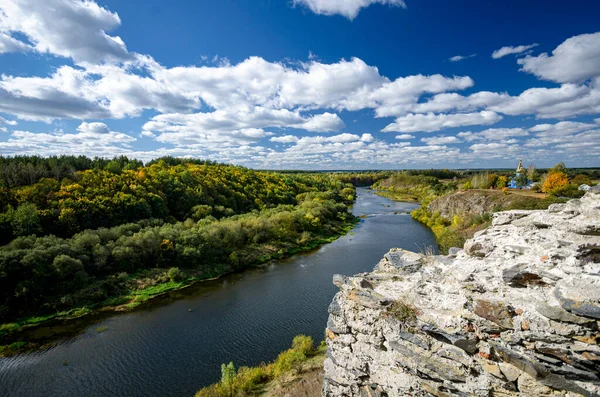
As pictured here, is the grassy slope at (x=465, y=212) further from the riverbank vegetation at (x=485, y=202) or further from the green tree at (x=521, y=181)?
the green tree at (x=521, y=181)

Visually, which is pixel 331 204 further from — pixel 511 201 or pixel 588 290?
pixel 588 290

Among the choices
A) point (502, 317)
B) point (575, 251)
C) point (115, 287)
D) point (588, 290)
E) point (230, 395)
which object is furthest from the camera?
point (115, 287)

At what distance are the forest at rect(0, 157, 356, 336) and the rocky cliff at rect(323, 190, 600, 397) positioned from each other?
22.5 m

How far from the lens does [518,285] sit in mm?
5320

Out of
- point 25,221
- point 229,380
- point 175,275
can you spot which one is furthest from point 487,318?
point 25,221

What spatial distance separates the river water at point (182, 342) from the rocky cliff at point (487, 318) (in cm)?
1101

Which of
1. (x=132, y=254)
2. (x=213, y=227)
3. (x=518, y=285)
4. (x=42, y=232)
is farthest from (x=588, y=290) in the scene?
(x=42, y=232)

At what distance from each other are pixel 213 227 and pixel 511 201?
1512 inches

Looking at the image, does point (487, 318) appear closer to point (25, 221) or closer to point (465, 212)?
point (25, 221)

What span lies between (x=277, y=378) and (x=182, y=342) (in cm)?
736

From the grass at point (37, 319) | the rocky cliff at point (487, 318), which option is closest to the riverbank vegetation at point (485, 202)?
the rocky cliff at point (487, 318)

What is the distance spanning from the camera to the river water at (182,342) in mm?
14859

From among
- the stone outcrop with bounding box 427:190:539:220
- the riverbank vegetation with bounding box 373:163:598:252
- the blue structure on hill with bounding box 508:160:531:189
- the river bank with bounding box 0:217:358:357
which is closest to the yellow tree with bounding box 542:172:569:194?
the riverbank vegetation with bounding box 373:163:598:252

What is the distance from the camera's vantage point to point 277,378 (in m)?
13.7
